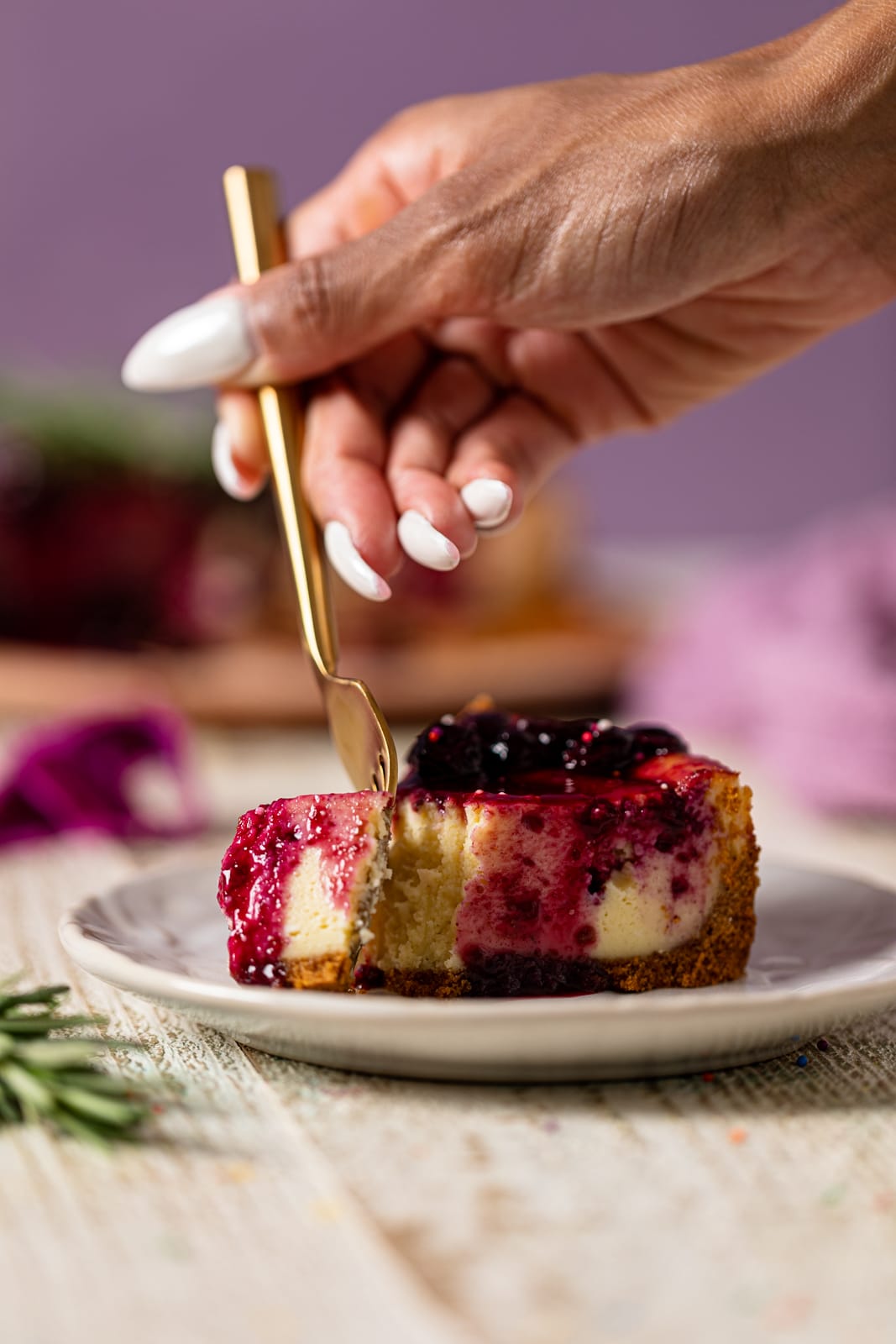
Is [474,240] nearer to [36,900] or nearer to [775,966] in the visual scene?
[775,966]

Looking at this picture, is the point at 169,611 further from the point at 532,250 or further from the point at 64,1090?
the point at 64,1090

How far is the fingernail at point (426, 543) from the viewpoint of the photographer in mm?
1629

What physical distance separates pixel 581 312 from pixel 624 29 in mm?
4866

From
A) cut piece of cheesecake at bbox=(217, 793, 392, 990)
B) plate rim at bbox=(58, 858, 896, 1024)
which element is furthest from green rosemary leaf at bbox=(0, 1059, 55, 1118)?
cut piece of cheesecake at bbox=(217, 793, 392, 990)

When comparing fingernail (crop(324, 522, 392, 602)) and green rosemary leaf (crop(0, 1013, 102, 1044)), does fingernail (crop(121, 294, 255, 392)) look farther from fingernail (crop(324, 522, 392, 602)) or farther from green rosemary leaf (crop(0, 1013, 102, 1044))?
green rosemary leaf (crop(0, 1013, 102, 1044))

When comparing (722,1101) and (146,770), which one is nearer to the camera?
(722,1101)

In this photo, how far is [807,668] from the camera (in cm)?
284

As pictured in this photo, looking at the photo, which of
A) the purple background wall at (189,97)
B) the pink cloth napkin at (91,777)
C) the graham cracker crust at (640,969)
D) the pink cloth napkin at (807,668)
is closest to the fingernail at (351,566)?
the graham cracker crust at (640,969)

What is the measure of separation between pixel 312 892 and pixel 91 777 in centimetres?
122

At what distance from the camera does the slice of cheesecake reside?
1.34 metres

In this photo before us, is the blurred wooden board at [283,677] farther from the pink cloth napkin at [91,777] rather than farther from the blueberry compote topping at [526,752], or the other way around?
the blueberry compote topping at [526,752]

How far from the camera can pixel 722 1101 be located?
125cm

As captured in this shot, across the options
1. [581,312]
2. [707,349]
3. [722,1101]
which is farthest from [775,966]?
[707,349]

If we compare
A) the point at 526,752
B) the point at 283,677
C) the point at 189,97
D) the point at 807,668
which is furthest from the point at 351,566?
the point at 189,97
